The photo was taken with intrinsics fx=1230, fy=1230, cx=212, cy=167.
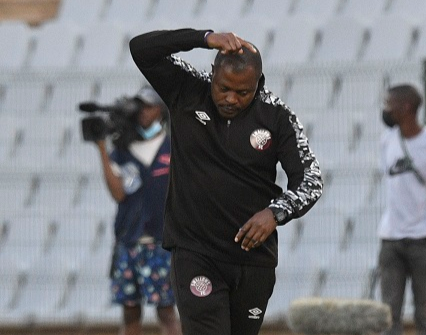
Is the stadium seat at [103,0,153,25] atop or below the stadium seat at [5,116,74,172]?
atop

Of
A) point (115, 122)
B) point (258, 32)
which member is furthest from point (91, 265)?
point (115, 122)

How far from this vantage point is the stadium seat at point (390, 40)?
39.5 ft

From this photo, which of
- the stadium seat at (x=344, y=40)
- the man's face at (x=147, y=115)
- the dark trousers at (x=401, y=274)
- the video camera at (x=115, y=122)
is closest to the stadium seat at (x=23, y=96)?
the stadium seat at (x=344, y=40)

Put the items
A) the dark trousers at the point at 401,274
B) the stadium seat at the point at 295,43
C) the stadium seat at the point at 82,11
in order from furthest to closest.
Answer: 1. the stadium seat at the point at 82,11
2. the stadium seat at the point at 295,43
3. the dark trousers at the point at 401,274

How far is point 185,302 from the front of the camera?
17.3ft

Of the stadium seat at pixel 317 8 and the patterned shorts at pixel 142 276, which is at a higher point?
the stadium seat at pixel 317 8

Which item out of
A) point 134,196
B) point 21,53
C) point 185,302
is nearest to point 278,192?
point 185,302

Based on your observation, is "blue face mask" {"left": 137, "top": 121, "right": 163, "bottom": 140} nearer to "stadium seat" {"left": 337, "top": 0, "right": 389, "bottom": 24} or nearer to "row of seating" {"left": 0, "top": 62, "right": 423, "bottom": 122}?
"row of seating" {"left": 0, "top": 62, "right": 423, "bottom": 122}

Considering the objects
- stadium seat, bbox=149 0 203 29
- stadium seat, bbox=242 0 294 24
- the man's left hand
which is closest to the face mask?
the man's left hand

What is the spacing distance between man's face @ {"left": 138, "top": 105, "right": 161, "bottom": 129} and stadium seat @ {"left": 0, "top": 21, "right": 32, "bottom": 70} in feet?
20.2

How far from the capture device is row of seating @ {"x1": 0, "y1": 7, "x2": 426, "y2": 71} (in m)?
12.1

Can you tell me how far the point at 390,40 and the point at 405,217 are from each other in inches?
159

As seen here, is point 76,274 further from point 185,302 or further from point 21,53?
point 185,302

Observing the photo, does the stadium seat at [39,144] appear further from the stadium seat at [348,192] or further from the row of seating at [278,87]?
the stadium seat at [348,192]
